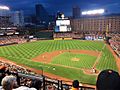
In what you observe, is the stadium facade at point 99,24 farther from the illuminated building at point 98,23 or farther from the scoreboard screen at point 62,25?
the scoreboard screen at point 62,25

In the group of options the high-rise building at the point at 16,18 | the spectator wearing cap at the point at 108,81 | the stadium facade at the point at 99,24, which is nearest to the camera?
the spectator wearing cap at the point at 108,81

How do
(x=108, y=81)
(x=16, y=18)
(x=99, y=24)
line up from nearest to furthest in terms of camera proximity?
(x=108, y=81) → (x=99, y=24) → (x=16, y=18)

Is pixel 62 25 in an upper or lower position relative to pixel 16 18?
lower

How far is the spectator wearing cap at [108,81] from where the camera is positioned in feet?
9.83

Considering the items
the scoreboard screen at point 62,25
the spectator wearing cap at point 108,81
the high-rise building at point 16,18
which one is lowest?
the spectator wearing cap at point 108,81

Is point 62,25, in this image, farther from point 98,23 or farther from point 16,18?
point 16,18

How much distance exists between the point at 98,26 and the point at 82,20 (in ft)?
38.9

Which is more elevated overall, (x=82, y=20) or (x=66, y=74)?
(x=82, y=20)

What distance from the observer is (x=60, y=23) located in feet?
247

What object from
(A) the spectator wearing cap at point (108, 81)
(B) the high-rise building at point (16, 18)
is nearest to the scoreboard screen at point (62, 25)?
(A) the spectator wearing cap at point (108, 81)

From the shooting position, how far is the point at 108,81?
300 cm

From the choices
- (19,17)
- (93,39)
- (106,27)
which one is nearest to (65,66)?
(93,39)

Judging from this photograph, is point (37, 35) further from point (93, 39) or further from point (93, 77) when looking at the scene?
point (93, 77)

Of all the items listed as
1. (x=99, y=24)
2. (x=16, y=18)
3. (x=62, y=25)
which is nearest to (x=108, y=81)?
(x=62, y=25)
